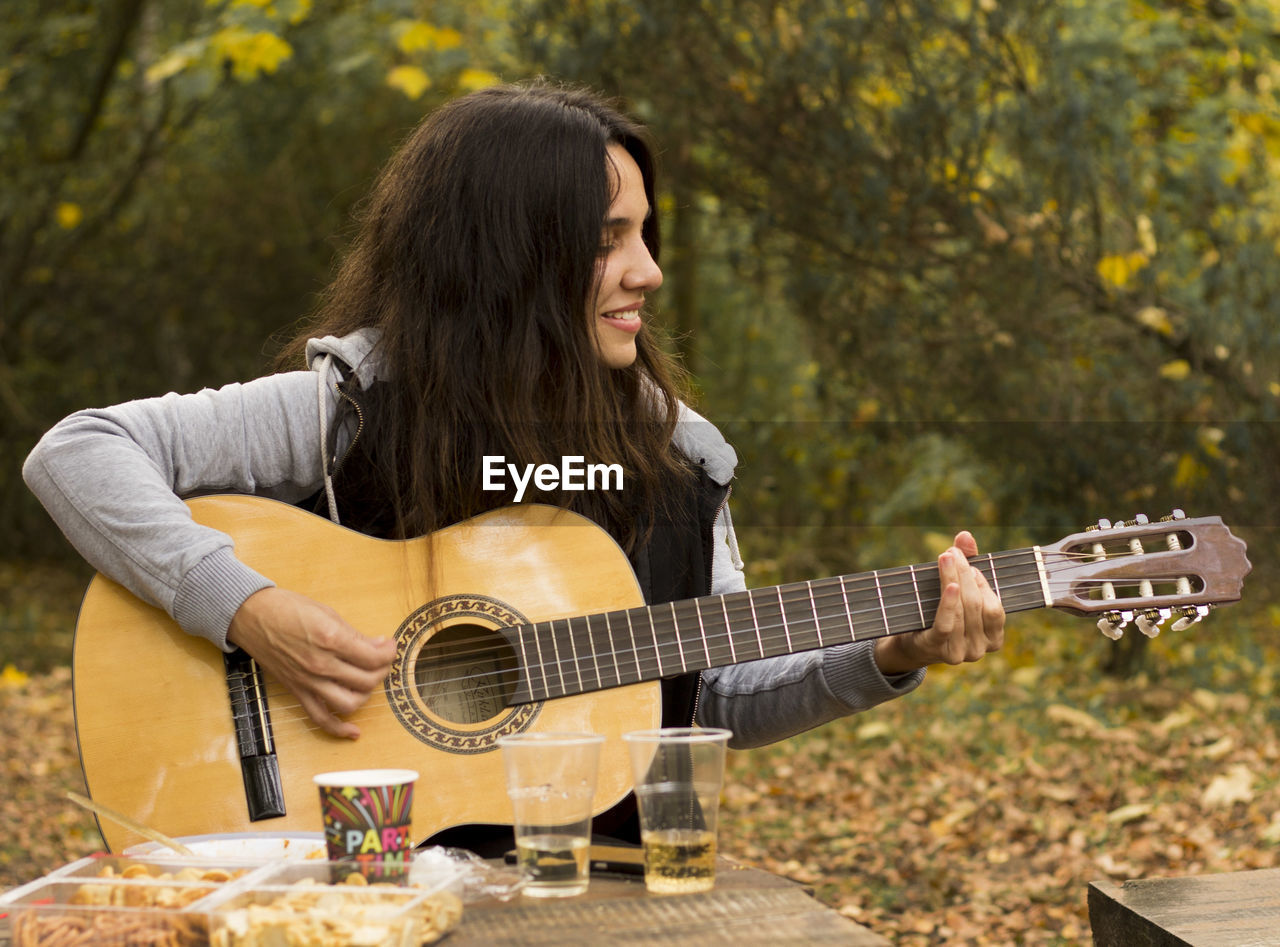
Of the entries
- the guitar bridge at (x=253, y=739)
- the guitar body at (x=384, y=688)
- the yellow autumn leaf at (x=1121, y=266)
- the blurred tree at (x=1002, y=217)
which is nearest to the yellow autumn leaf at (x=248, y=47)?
the blurred tree at (x=1002, y=217)

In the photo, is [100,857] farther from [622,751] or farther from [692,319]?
[692,319]

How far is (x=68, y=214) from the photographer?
29.6 feet

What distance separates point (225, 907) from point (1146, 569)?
1.47 m

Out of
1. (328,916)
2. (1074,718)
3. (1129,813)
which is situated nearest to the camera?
(328,916)

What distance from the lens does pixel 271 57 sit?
19.7 feet

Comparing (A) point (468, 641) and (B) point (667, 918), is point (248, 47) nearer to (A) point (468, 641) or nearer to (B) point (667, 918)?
(A) point (468, 641)

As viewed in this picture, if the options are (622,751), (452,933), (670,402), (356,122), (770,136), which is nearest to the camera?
(452,933)

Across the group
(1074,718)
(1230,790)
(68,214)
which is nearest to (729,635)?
(1230,790)

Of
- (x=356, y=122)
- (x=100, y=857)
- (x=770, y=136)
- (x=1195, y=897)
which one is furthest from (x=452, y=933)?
(x=356, y=122)

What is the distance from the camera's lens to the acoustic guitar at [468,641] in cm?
205

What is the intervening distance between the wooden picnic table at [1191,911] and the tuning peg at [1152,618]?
0.44 meters

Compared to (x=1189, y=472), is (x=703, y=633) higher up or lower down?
lower down

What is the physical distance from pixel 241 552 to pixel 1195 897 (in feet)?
5.46

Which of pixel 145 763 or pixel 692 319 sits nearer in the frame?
pixel 145 763
